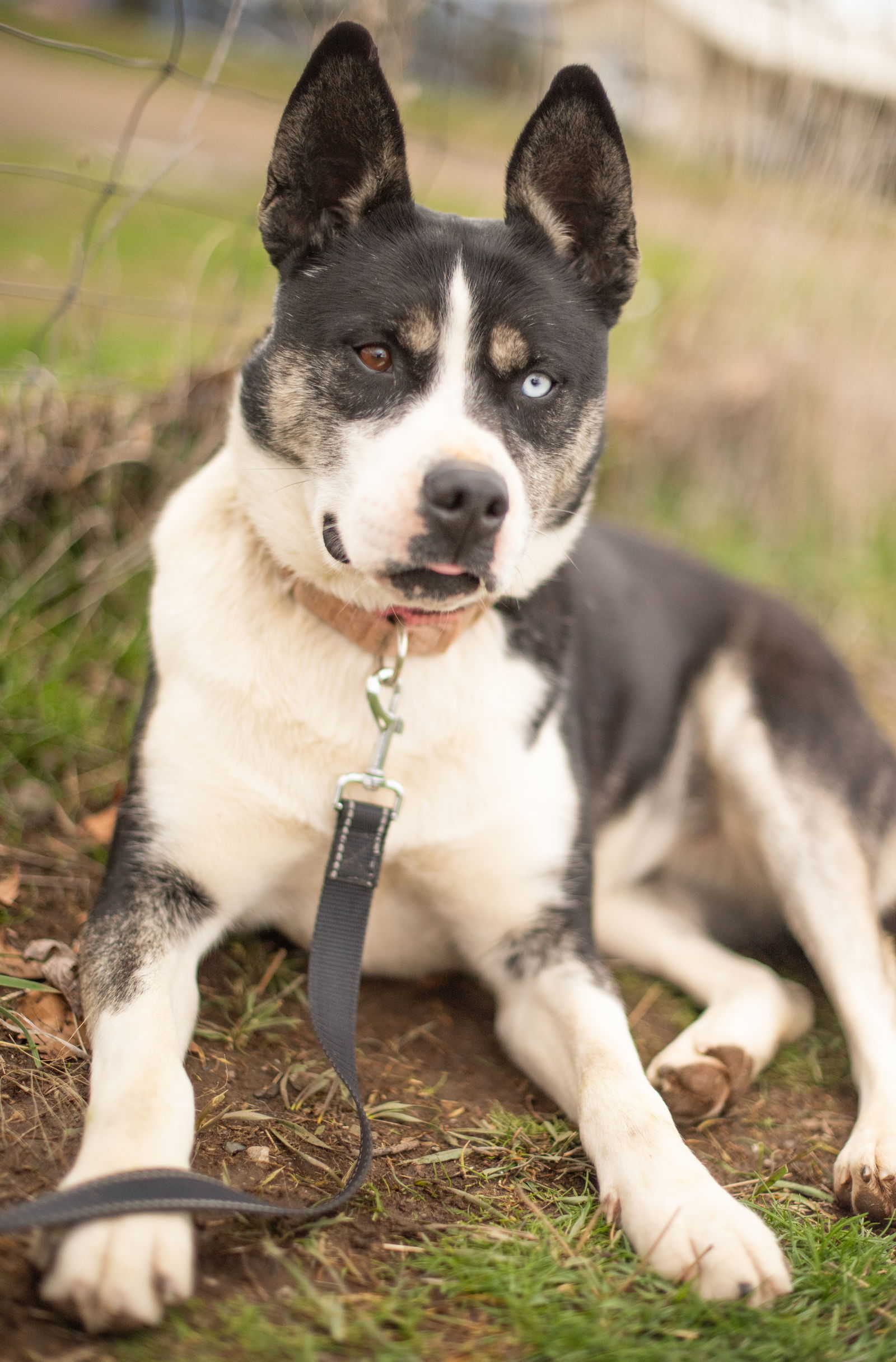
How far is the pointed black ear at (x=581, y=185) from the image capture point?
89.1 inches

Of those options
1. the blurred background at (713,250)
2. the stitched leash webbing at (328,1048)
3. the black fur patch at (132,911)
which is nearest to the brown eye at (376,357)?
the stitched leash webbing at (328,1048)

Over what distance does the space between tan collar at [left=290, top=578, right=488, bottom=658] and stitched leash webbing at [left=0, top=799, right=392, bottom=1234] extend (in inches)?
13.8

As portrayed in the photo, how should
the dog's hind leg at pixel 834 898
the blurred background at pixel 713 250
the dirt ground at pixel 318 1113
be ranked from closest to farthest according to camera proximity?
the dirt ground at pixel 318 1113, the dog's hind leg at pixel 834 898, the blurred background at pixel 713 250

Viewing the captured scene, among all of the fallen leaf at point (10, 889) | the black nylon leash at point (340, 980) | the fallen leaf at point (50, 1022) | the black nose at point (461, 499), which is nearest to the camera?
the black nylon leash at point (340, 980)

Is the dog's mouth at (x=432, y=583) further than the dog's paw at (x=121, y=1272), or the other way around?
the dog's mouth at (x=432, y=583)

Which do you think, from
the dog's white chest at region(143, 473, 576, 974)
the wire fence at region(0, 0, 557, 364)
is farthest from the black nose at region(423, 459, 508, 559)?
the wire fence at region(0, 0, 557, 364)

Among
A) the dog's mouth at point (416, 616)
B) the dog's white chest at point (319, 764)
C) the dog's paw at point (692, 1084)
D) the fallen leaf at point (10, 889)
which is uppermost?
the dog's mouth at point (416, 616)

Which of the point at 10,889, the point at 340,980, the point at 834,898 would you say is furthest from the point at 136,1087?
the point at 834,898

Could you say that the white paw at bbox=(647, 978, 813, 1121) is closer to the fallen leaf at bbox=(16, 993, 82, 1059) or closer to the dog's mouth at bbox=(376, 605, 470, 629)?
the dog's mouth at bbox=(376, 605, 470, 629)

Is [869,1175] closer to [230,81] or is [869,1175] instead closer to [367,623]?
[367,623]

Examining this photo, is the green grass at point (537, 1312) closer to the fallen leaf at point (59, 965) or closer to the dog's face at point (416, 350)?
the fallen leaf at point (59, 965)

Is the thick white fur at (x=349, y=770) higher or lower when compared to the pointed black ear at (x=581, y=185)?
lower

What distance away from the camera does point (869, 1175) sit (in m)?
2.16

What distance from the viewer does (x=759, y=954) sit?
3.27 m
